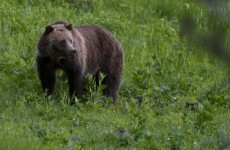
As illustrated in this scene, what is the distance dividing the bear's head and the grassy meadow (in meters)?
0.50

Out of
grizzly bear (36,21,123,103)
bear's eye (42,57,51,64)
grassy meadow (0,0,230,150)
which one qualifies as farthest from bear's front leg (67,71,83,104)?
bear's eye (42,57,51,64)

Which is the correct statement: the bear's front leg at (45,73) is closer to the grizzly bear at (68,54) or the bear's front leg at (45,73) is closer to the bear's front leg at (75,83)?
the grizzly bear at (68,54)

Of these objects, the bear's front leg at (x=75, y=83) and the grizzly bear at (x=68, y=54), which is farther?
the bear's front leg at (x=75, y=83)

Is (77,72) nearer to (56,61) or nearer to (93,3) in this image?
(56,61)

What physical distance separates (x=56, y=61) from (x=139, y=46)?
348cm

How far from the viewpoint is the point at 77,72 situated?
7902mm

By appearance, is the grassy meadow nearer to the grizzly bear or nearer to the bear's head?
the grizzly bear

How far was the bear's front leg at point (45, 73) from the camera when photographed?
7.92 metres

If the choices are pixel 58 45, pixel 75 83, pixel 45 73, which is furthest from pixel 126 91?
pixel 58 45

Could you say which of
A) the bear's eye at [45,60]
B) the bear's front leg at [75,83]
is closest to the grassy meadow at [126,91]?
the bear's front leg at [75,83]

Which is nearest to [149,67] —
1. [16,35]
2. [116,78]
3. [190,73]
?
[190,73]

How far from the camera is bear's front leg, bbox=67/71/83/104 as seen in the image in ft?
25.9

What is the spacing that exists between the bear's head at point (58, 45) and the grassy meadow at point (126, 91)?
0.50 meters

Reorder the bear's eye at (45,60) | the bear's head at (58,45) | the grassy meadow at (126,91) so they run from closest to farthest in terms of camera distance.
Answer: the grassy meadow at (126,91)
the bear's head at (58,45)
the bear's eye at (45,60)
